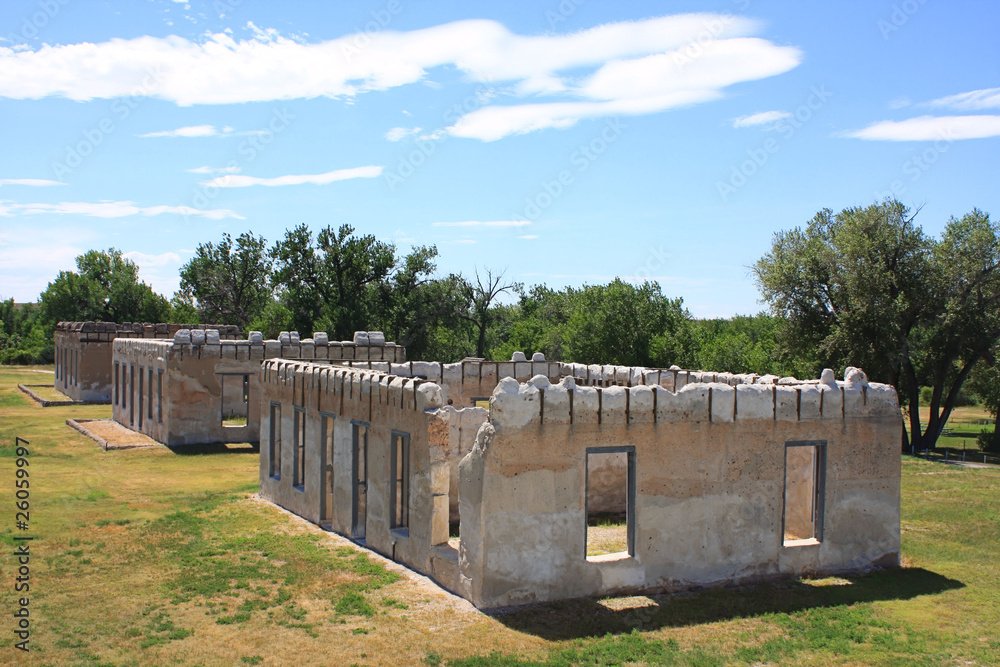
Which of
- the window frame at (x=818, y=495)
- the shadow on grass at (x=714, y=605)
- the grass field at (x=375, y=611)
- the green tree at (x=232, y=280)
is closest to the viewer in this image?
the grass field at (x=375, y=611)

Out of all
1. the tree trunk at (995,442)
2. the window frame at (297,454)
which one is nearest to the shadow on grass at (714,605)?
the window frame at (297,454)

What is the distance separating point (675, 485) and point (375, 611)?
4.64 metres

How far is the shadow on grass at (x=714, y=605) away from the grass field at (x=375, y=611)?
1.3 inches

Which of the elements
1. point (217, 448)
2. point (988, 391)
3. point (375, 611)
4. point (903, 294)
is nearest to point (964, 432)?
point (988, 391)

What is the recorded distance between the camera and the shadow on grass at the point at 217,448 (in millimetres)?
27542

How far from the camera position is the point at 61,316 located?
76312 mm

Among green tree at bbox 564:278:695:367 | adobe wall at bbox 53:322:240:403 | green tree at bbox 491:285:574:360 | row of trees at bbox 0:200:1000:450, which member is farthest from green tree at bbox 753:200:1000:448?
adobe wall at bbox 53:322:240:403

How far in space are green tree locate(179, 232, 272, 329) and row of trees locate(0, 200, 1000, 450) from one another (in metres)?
0.12

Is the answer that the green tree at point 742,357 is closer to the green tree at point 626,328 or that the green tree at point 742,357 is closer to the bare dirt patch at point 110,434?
the green tree at point 626,328

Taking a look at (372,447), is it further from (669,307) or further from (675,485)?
(669,307)

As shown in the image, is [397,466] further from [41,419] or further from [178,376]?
[41,419]

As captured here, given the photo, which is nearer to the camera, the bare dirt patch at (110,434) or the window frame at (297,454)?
the window frame at (297,454)

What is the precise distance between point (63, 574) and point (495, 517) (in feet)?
23.4

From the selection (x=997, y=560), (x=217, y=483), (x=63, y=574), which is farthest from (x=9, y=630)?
(x=997, y=560)
